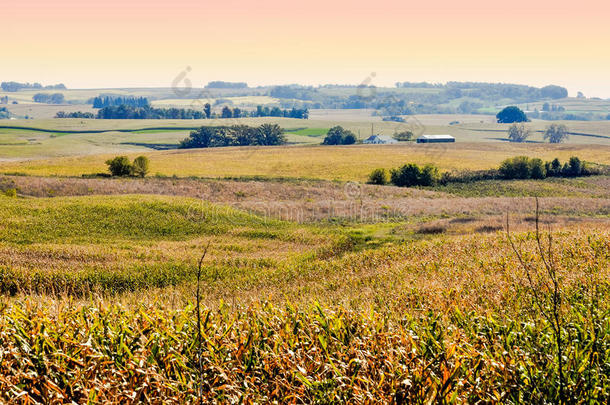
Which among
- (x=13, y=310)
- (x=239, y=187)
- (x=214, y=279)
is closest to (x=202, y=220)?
(x=214, y=279)

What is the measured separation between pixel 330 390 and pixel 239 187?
64585mm

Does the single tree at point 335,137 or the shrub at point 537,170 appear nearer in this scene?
the shrub at point 537,170

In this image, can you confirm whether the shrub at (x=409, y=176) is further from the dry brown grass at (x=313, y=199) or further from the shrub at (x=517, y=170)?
the shrub at (x=517, y=170)

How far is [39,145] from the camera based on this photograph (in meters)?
152

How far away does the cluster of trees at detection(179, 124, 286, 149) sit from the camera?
519 feet

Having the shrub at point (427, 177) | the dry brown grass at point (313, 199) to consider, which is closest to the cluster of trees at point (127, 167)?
the dry brown grass at point (313, 199)

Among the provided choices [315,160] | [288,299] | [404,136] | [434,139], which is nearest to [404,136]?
[404,136]

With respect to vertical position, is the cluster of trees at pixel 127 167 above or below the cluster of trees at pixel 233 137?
below

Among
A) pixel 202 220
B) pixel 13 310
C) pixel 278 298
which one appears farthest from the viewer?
pixel 202 220

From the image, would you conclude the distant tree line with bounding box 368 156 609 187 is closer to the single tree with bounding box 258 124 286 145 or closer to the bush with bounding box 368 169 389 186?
the bush with bounding box 368 169 389 186

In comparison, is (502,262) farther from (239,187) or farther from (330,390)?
(239,187)

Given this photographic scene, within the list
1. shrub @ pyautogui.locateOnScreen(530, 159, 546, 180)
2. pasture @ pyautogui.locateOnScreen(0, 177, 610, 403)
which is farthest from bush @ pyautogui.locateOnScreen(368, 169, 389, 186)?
pasture @ pyautogui.locateOnScreen(0, 177, 610, 403)

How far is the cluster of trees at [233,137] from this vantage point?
15812cm

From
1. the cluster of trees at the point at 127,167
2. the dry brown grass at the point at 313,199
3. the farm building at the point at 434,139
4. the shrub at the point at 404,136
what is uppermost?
the shrub at the point at 404,136
